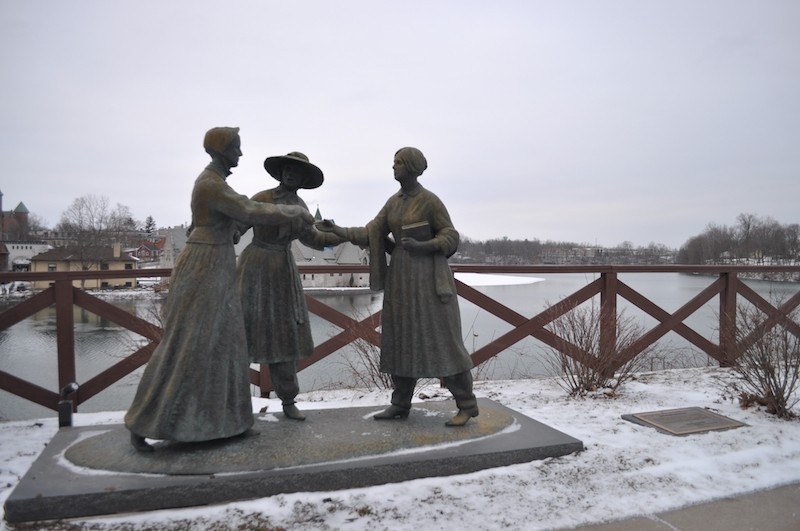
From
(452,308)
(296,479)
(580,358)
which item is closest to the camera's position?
(296,479)

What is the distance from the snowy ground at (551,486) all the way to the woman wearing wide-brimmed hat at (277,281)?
3.60 ft

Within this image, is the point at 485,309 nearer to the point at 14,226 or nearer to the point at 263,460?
the point at 263,460

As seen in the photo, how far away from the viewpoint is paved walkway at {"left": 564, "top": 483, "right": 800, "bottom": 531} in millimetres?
2959

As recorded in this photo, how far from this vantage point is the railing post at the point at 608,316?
20.8ft

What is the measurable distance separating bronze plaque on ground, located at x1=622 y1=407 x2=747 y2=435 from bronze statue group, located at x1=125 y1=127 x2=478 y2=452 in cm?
195

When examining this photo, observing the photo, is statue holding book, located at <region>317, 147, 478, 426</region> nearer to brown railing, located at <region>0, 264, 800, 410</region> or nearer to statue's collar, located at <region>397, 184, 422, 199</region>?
statue's collar, located at <region>397, 184, 422, 199</region>

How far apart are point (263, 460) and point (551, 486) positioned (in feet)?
6.33

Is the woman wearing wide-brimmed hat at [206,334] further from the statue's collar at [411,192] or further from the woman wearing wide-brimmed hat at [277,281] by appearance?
the statue's collar at [411,192]

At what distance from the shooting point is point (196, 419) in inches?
130

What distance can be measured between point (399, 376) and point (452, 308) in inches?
28.5

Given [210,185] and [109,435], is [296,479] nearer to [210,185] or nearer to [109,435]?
[109,435]

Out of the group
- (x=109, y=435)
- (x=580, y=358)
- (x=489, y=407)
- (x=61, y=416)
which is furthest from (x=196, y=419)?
(x=580, y=358)

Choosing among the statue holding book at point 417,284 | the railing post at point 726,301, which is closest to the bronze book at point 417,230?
the statue holding book at point 417,284

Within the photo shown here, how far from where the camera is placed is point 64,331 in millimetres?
5289
